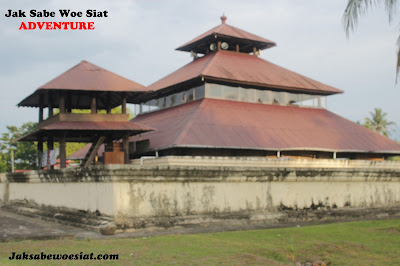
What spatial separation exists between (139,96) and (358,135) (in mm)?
12447

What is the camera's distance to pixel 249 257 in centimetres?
730

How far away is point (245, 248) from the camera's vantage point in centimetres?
812

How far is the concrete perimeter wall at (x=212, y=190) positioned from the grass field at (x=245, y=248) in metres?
1.64

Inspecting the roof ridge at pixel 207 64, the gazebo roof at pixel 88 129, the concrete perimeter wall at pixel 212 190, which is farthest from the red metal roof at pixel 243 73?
the concrete perimeter wall at pixel 212 190

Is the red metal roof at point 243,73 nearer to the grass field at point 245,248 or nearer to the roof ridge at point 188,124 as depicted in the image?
the roof ridge at point 188,124

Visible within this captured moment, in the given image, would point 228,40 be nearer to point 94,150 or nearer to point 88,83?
point 88,83

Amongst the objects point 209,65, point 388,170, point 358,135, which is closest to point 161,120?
point 209,65

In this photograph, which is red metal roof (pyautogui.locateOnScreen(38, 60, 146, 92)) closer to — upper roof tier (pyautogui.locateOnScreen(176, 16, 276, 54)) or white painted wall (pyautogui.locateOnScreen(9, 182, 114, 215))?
white painted wall (pyautogui.locateOnScreen(9, 182, 114, 215))

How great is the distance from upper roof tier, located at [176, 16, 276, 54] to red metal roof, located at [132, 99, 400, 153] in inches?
199

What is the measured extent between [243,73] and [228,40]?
403cm

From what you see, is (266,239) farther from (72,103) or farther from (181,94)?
(181,94)

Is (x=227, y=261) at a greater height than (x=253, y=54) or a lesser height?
lesser

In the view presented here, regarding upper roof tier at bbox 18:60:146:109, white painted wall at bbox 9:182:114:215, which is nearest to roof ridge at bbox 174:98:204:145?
upper roof tier at bbox 18:60:146:109

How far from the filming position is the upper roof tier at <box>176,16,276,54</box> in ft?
94.1
